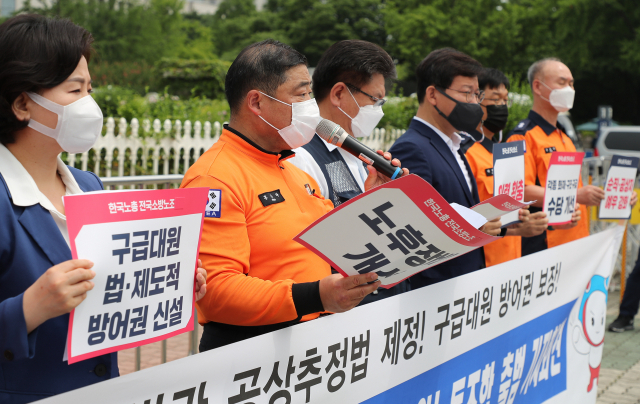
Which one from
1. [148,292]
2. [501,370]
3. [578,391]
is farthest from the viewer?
[578,391]

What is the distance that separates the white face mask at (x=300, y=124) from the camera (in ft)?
7.49

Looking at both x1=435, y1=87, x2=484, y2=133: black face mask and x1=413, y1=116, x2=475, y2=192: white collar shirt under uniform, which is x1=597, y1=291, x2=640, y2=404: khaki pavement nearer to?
x1=413, y1=116, x2=475, y2=192: white collar shirt under uniform

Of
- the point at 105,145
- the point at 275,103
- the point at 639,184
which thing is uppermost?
the point at 275,103

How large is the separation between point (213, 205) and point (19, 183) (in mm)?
570

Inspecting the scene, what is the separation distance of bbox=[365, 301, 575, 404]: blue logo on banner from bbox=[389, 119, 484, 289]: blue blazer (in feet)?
1.37

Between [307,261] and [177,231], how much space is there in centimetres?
61

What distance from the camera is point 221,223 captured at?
6.46 feet

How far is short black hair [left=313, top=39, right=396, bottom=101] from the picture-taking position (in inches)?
119

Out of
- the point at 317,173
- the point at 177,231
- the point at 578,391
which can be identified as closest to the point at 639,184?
the point at 578,391

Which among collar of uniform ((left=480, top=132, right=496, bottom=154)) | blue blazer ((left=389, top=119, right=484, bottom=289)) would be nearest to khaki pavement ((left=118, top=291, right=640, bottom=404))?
collar of uniform ((left=480, top=132, right=496, bottom=154))

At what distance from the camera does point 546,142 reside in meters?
4.66

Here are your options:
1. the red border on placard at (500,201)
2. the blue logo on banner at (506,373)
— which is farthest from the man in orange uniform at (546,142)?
the red border on placard at (500,201)

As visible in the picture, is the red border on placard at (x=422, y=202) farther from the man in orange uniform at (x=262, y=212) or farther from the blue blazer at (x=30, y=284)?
the blue blazer at (x=30, y=284)

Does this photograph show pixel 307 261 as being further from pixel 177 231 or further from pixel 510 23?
pixel 510 23
